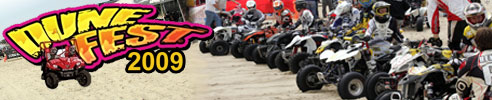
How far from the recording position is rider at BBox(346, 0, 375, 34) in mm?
10602

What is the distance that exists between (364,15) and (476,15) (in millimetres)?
4465

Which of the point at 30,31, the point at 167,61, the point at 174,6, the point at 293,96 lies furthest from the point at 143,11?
the point at 174,6

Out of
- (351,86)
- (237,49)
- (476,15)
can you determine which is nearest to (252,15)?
(237,49)

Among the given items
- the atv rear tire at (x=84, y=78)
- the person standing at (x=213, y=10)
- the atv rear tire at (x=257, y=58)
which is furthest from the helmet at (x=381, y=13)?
the person standing at (x=213, y=10)

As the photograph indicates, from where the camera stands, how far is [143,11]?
848 centimetres

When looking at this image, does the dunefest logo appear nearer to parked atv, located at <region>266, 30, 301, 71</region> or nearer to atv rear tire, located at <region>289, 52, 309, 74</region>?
atv rear tire, located at <region>289, 52, 309, 74</region>

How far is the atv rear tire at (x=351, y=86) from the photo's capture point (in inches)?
327

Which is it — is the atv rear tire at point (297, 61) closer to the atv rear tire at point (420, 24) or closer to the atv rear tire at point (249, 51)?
the atv rear tire at point (249, 51)

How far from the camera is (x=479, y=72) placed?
512cm

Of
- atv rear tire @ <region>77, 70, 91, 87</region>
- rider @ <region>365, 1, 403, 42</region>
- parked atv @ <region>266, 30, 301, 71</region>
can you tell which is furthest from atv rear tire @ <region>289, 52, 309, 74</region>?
atv rear tire @ <region>77, 70, 91, 87</region>

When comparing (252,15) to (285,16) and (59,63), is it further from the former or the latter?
(59,63)

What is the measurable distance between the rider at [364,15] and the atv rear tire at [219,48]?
6639 mm

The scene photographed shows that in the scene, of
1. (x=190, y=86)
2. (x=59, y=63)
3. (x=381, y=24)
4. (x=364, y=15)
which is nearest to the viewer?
(x=59, y=63)

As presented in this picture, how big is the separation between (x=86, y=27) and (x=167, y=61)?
1.36 m
